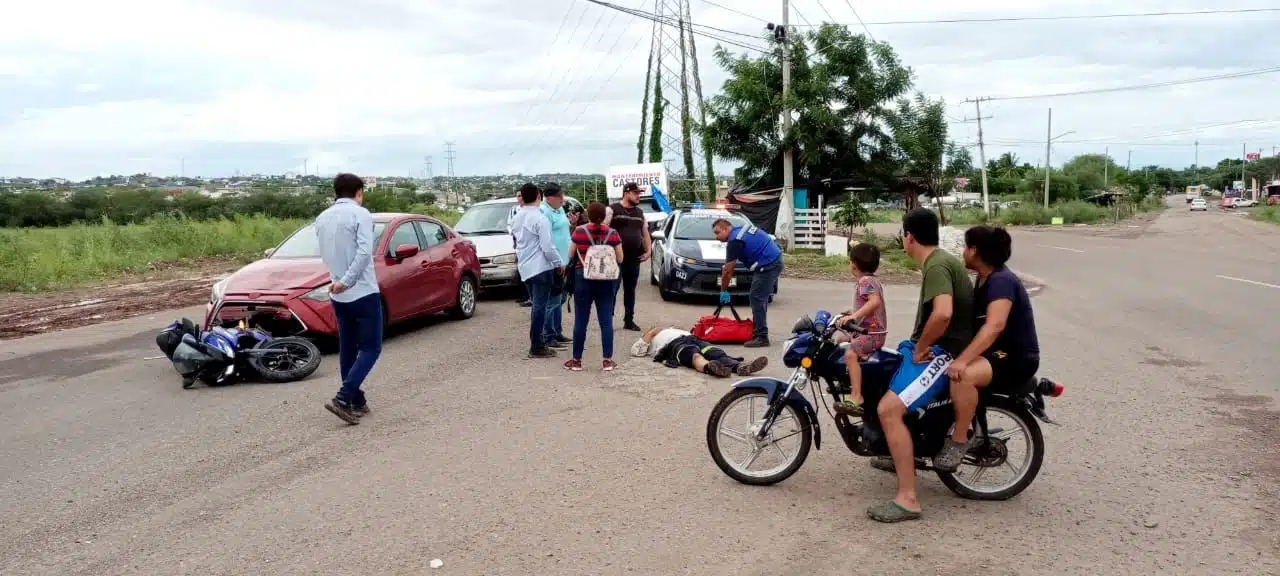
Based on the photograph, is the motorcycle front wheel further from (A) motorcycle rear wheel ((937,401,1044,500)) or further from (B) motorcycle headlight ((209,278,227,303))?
(B) motorcycle headlight ((209,278,227,303))

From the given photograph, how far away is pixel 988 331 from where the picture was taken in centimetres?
446

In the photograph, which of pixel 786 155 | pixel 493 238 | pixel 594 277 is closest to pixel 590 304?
pixel 594 277

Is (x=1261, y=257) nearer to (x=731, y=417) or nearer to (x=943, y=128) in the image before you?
(x=943, y=128)

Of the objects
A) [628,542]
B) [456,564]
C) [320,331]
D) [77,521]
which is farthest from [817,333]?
[320,331]

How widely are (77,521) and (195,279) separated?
16.1 metres

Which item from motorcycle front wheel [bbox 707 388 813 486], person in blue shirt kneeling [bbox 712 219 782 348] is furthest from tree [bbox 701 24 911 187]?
motorcycle front wheel [bbox 707 388 813 486]

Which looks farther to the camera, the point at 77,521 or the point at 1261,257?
the point at 1261,257

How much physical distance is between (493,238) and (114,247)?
1367 cm

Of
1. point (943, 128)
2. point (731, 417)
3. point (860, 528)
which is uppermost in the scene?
point (943, 128)

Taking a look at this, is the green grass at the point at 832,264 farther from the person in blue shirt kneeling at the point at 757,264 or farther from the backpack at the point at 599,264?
the backpack at the point at 599,264

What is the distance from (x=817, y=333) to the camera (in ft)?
16.4

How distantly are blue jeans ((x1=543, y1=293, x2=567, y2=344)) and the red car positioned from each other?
184cm

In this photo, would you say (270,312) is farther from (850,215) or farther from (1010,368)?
(850,215)

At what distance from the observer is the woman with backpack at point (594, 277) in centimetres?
854
